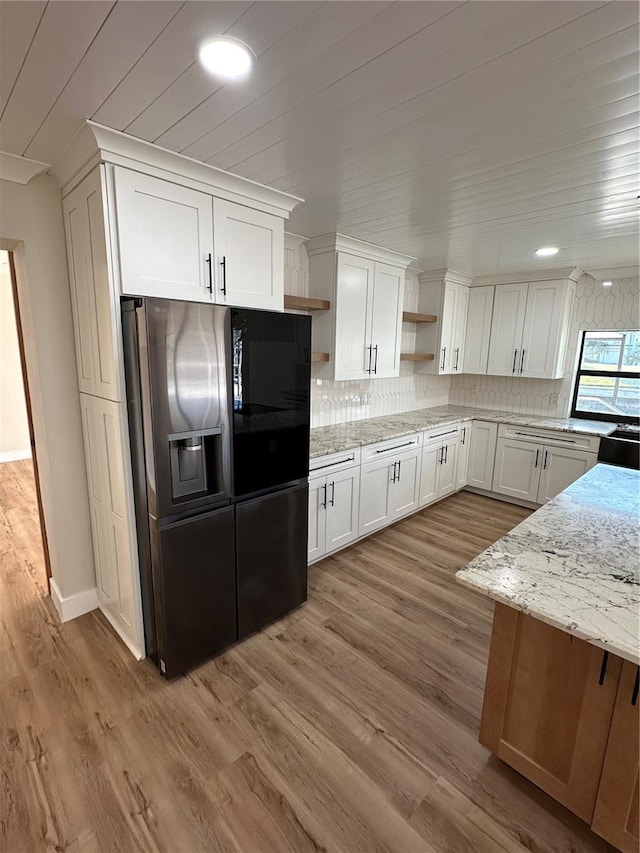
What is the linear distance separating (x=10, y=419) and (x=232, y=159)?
5.61 m

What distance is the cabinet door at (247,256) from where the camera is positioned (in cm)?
210

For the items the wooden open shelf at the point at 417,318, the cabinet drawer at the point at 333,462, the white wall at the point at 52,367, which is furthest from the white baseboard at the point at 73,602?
the wooden open shelf at the point at 417,318

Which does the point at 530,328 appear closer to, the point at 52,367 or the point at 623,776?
the point at 623,776

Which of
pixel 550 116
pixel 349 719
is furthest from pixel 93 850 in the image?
pixel 550 116

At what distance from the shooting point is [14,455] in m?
5.70

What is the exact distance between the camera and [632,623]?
116cm

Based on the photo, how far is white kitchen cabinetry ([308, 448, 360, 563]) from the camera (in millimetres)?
2893

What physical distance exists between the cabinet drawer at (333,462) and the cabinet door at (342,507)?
5cm

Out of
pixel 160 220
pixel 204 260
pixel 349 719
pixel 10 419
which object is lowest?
pixel 349 719

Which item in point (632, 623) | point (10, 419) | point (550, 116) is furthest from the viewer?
point (10, 419)

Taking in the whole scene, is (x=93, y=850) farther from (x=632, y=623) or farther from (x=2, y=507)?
(x=2, y=507)

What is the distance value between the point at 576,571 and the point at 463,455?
10.9 ft

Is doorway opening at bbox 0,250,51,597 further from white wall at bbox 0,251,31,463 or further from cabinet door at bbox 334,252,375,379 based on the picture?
cabinet door at bbox 334,252,375,379

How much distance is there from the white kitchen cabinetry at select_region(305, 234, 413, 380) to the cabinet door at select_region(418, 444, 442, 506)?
967mm
